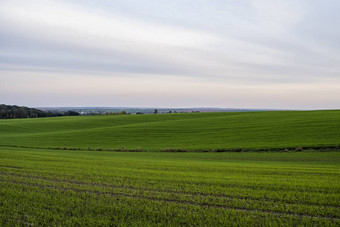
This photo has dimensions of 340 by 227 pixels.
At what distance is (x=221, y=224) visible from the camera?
654 cm

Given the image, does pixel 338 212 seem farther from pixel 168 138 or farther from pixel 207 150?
pixel 168 138

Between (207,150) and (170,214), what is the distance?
879 inches

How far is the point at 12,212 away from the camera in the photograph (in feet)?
24.1

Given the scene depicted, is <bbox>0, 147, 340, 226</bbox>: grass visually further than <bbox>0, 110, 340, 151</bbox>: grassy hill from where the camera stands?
No

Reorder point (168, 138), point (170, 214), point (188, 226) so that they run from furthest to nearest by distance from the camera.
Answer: point (168, 138), point (170, 214), point (188, 226)

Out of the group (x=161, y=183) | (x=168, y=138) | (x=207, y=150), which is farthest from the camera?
(x=168, y=138)

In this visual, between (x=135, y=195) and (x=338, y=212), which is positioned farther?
(x=135, y=195)

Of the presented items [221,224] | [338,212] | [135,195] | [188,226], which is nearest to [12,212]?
[135,195]

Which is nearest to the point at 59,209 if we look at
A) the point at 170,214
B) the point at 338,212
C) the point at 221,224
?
the point at 170,214

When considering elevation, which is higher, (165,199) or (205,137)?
(165,199)

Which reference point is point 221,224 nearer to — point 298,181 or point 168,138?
point 298,181

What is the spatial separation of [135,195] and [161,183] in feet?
5.99

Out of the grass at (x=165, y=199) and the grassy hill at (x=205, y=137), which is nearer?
the grass at (x=165, y=199)

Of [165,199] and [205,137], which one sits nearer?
[165,199]
